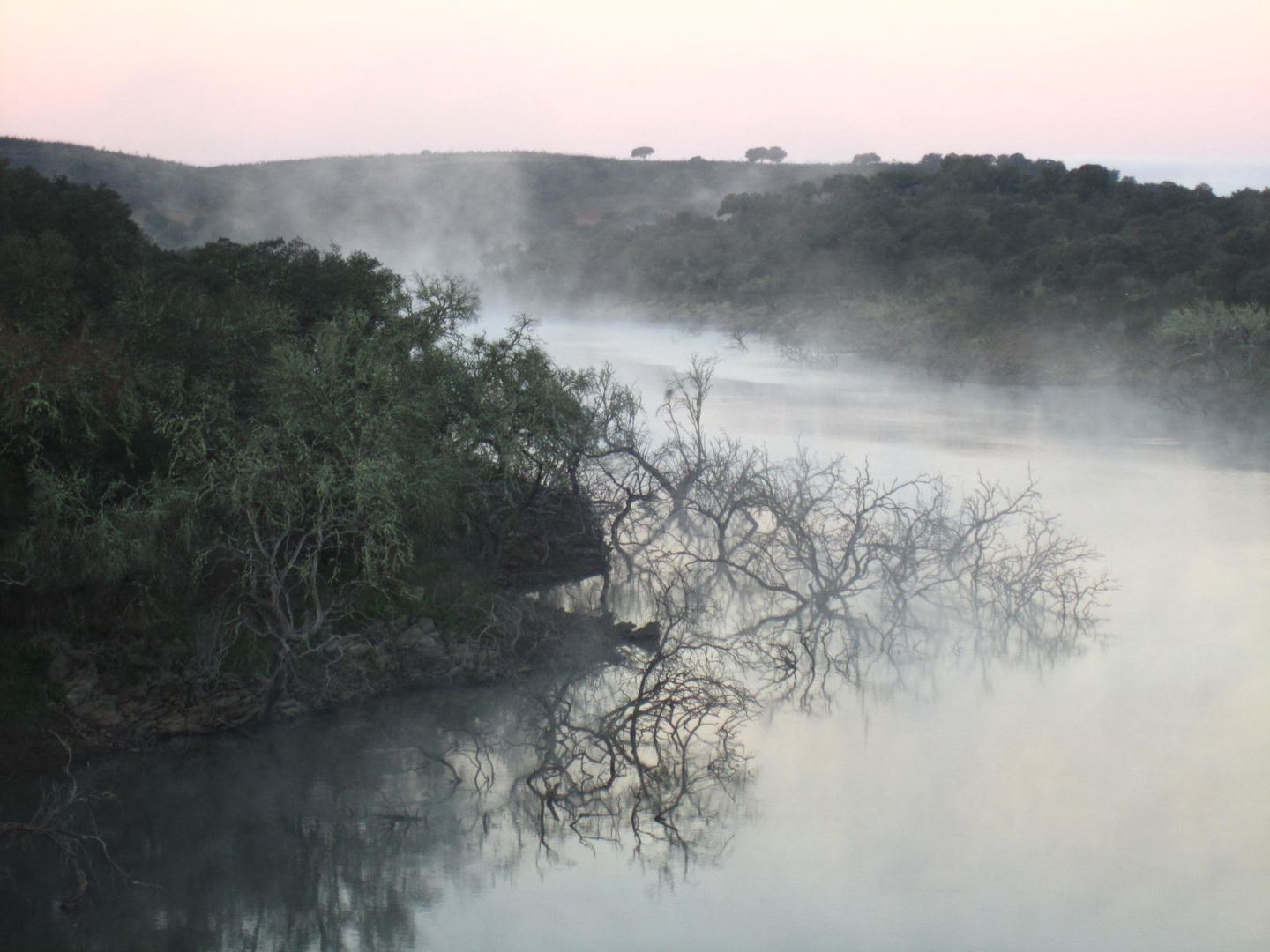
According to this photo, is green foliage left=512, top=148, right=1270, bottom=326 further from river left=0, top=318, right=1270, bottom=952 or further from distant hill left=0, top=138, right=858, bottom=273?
river left=0, top=318, right=1270, bottom=952

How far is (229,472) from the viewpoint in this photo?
13781 millimetres

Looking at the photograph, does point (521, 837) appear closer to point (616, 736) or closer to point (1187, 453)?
point (616, 736)

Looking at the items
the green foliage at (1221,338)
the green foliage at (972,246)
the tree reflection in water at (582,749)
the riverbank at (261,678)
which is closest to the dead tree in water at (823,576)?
the tree reflection in water at (582,749)

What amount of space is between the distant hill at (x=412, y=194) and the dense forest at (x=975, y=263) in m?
9.20

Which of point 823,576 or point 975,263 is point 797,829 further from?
point 975,263

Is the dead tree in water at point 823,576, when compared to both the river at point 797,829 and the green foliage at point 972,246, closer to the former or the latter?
the river at point 797,829

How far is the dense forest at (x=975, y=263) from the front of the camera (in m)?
36.4

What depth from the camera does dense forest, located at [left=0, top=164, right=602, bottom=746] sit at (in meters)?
13.3

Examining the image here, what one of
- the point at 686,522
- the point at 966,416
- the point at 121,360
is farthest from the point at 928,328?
the point at 121,360

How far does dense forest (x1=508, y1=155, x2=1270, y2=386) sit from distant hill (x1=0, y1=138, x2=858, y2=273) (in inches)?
362

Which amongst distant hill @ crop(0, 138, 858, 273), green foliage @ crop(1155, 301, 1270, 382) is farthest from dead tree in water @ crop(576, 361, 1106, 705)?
distant hill @ crop(0, 138, 858, 273)

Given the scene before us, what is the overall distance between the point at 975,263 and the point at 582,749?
1398 inches

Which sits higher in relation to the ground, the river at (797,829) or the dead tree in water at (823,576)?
the dead tree in water at (823,576)

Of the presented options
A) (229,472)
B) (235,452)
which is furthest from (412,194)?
(229,472)
